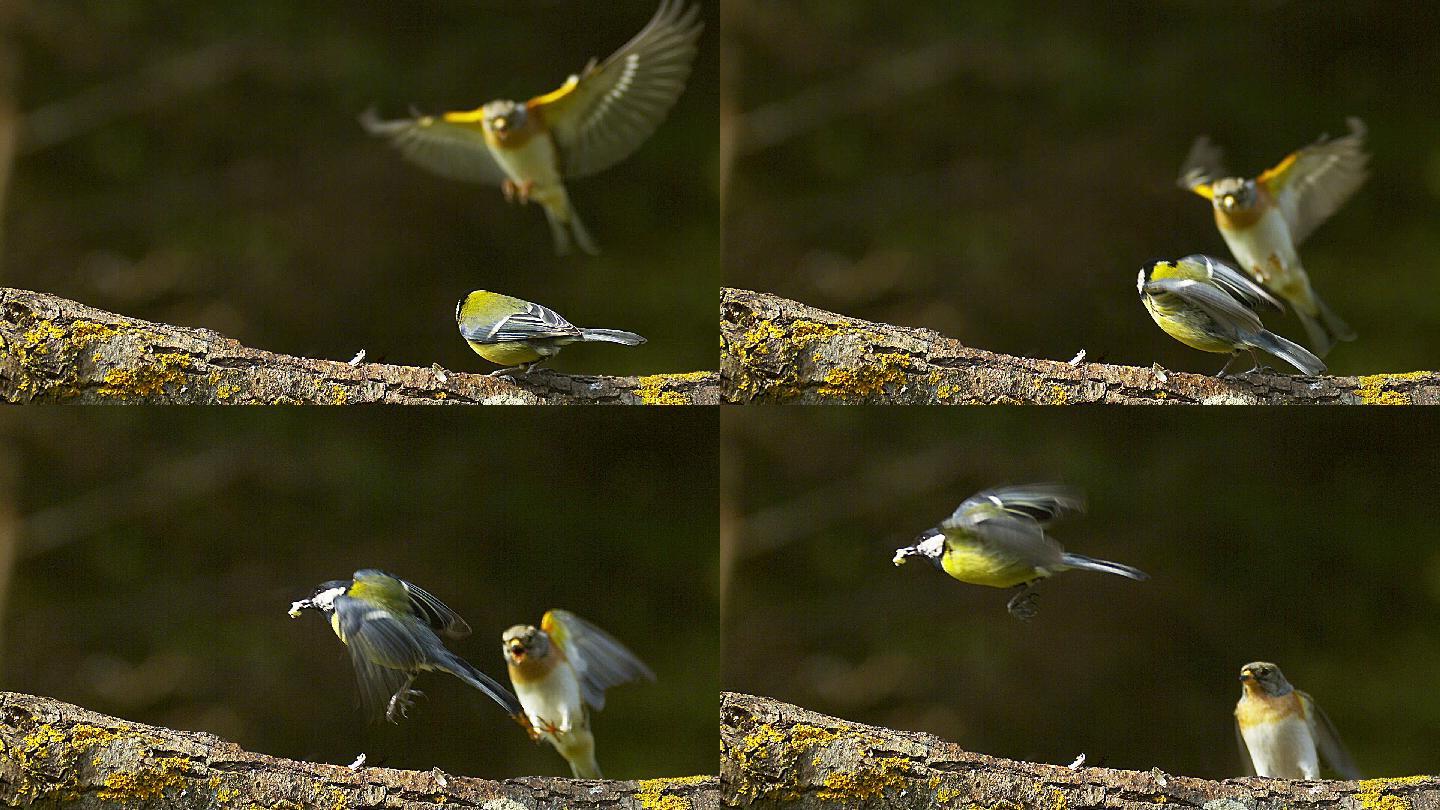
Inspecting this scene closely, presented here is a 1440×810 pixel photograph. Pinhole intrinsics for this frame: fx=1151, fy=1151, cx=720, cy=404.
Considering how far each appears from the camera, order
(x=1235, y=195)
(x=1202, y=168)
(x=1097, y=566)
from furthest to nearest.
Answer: (x=1202, y=168) → (x=1235, y=195) → (x=1097, y=566)

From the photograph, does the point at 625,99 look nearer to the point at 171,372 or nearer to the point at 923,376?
the point at 923,376

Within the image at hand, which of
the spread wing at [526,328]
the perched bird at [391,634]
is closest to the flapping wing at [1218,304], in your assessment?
the spread wing at [526,328]

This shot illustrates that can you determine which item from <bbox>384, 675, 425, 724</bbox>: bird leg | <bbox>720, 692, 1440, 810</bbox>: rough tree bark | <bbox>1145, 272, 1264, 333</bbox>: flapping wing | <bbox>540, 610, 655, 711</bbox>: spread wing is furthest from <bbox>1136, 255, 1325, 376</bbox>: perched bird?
<bbox>384, 675, 425, 724</bbox>: bird leg

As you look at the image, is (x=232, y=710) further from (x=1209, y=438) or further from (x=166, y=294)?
(x=1209, y=438)

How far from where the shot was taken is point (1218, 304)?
7.08ft

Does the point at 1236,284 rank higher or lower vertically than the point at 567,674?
higher

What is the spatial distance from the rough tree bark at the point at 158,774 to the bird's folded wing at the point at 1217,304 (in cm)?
164

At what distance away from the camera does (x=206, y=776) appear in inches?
84.5

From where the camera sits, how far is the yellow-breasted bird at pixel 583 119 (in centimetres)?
226

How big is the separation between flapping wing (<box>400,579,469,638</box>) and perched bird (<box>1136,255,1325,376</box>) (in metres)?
1.47

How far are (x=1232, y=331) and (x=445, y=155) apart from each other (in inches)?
62.2

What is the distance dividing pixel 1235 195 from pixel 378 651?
1.89m

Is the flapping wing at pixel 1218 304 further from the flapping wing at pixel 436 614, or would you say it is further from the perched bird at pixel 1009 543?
the flapping wing at pixel 436 614

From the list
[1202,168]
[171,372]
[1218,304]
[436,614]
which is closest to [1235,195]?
[1202,168]
